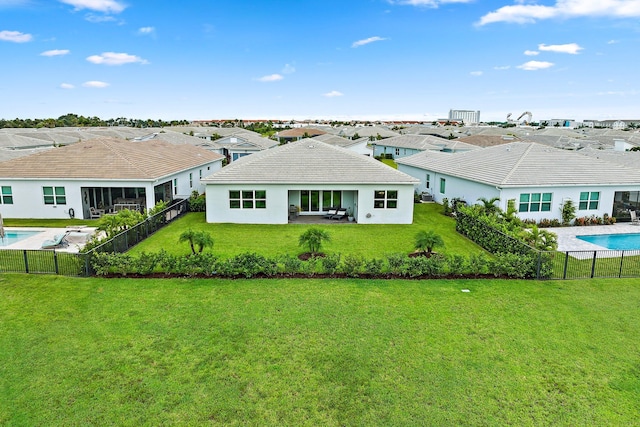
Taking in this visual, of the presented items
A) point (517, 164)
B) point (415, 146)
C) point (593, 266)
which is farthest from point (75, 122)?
point (593, 266)

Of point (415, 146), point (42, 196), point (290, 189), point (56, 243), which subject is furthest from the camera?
point (415, 146)

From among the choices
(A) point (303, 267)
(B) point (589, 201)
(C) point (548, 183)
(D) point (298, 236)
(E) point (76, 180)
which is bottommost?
(D) point (298, 236)

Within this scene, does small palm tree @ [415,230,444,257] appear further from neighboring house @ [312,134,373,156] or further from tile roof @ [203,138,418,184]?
neighboring house @ [312,134,373,156]

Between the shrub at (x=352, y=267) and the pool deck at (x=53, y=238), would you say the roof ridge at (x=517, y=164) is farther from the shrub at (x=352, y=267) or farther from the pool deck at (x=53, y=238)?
the pool deck at (x=53, y=238)

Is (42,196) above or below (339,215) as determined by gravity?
above

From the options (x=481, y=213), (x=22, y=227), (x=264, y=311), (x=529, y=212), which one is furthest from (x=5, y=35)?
(x=529, y=212)

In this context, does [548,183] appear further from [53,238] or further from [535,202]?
[53,238]

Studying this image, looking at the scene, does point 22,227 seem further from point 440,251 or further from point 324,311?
point 440,251
